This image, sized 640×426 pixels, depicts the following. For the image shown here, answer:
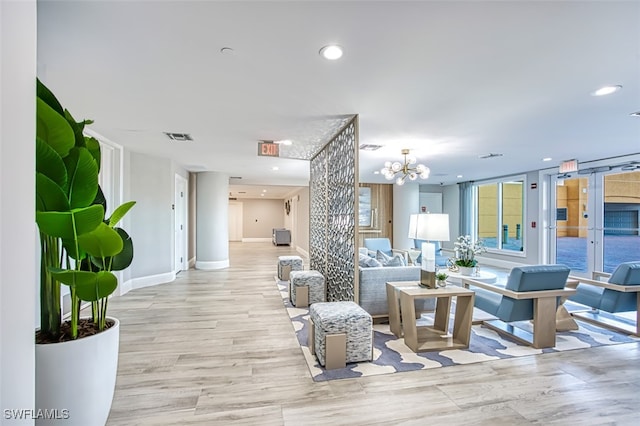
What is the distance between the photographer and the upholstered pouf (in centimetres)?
439

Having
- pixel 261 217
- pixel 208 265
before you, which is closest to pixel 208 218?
pixel 208 265

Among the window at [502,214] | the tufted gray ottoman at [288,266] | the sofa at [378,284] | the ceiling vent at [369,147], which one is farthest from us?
→ the window at [502,214]

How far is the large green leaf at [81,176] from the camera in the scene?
1555mm

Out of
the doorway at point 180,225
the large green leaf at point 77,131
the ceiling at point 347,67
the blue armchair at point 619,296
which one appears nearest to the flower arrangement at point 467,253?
the blue armchair at point 619,296

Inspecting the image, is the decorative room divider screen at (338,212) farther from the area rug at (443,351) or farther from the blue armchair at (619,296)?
the blue armchair at (619,296)

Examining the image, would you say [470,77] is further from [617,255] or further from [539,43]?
[617,255]

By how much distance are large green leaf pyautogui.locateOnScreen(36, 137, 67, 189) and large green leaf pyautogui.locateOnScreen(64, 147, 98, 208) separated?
2.1 inches

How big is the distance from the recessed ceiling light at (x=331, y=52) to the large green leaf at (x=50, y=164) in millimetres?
1644

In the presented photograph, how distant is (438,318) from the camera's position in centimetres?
345

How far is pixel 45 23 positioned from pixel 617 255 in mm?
8671

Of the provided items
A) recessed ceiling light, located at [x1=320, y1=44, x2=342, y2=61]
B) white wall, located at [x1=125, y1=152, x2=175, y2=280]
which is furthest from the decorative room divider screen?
white wall, located at [x1=125, y1=152, x2=175, y2=280]

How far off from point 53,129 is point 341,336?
2.44m

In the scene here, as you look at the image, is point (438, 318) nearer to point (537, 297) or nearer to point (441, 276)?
point (441, 276)

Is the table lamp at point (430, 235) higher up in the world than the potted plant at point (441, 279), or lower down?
higher up
